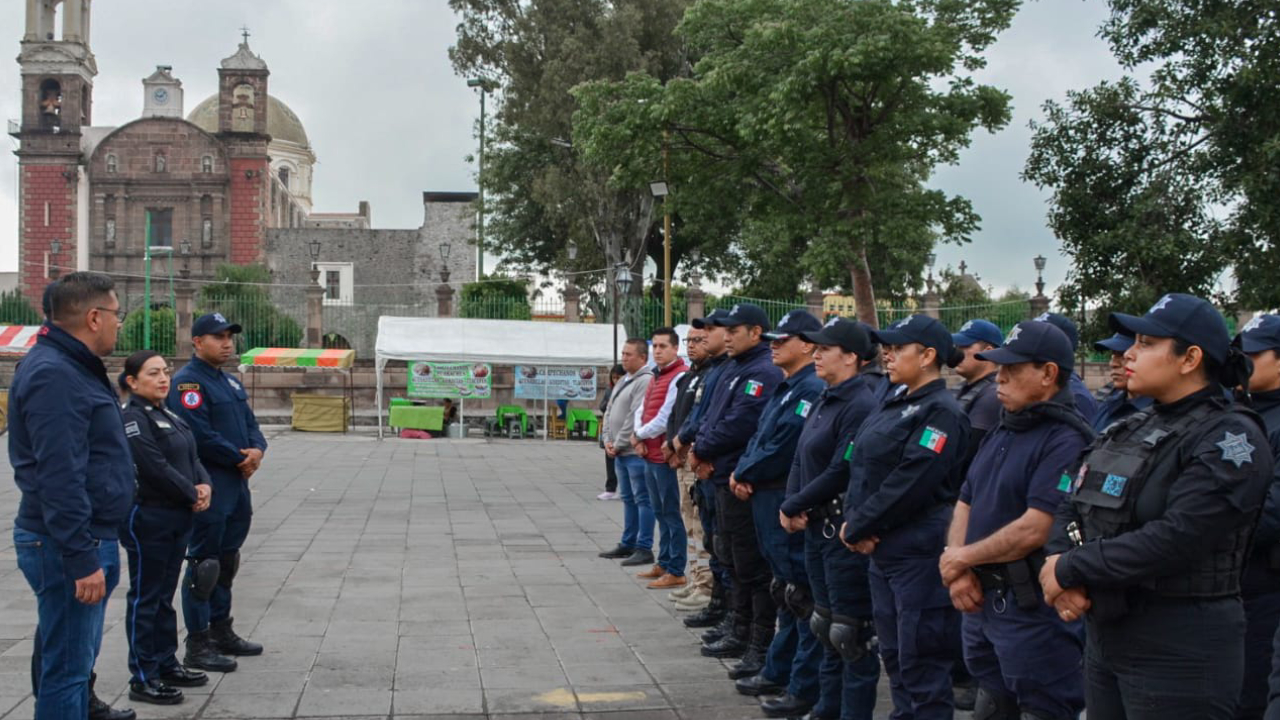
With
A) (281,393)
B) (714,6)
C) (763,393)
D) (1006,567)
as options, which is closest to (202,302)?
(281,393)

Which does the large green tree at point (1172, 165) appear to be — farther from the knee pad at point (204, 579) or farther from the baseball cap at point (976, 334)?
the knee pad at point (204, 579)

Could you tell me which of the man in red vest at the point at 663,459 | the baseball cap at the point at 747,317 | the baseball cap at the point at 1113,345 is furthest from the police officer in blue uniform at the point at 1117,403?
the man in red vest at the point at 663,459

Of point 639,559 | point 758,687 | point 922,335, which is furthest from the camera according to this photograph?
point 639,559

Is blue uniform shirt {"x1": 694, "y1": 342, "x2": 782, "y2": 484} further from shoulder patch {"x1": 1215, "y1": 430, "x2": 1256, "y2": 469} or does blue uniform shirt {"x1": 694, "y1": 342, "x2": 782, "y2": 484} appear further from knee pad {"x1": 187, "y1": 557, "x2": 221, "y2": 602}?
shoulder patch {"x1": 1215, "y1": 430, "x2": 1256, "y2": 469}

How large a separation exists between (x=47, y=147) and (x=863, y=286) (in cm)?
5549

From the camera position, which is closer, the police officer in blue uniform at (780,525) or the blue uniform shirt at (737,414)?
the police officer in blue uniform at (780,525)

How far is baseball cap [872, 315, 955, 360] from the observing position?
17.1 ft

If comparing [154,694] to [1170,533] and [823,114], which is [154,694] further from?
[823,114]

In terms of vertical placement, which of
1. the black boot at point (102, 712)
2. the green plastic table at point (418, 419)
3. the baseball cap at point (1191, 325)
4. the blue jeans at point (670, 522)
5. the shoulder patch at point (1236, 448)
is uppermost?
the baseball cap at point (1191, 325)

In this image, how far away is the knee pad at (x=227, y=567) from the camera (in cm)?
684

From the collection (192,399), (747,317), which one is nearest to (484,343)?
(747,317)

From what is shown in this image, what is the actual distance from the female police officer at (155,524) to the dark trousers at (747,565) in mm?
2864

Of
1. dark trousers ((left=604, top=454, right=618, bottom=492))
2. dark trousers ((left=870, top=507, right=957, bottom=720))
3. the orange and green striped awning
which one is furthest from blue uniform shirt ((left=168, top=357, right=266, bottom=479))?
the orange and green striped awning

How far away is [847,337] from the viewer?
581 cm
